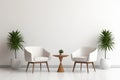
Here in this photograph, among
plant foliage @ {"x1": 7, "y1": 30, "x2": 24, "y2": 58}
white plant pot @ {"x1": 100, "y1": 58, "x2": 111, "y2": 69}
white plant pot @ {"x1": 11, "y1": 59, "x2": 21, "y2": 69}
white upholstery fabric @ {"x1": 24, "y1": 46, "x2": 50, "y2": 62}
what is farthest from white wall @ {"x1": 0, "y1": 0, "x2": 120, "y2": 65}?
white plant pot @ {"x1": 100, "y1": 58, "x2": 111, "y2": 69}

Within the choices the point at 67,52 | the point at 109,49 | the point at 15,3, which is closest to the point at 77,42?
the point at 67,52

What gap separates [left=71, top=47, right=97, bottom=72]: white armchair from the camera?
8859mm

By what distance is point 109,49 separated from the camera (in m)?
9.75

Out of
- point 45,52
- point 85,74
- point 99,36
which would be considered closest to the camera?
point 85,74

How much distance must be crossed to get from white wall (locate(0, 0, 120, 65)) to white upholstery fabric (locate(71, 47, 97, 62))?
579 mm

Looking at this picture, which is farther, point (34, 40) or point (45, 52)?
point (34, 40)

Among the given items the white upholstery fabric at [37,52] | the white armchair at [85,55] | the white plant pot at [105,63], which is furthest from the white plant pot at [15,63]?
the white plant pot at [105,63]

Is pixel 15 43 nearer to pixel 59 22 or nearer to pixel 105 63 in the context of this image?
pixel 59 22

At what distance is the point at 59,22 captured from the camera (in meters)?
10.0

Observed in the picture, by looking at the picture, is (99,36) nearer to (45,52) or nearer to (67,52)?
(67,52)

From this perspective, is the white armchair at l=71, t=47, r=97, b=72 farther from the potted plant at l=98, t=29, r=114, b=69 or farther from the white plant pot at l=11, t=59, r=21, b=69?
the white plant pot at l=11, t=59, r=21, b=69

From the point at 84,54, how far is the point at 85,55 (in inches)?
1.9

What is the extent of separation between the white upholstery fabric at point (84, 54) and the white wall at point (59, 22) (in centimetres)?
58

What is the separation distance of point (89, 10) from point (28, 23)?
7.31ft
